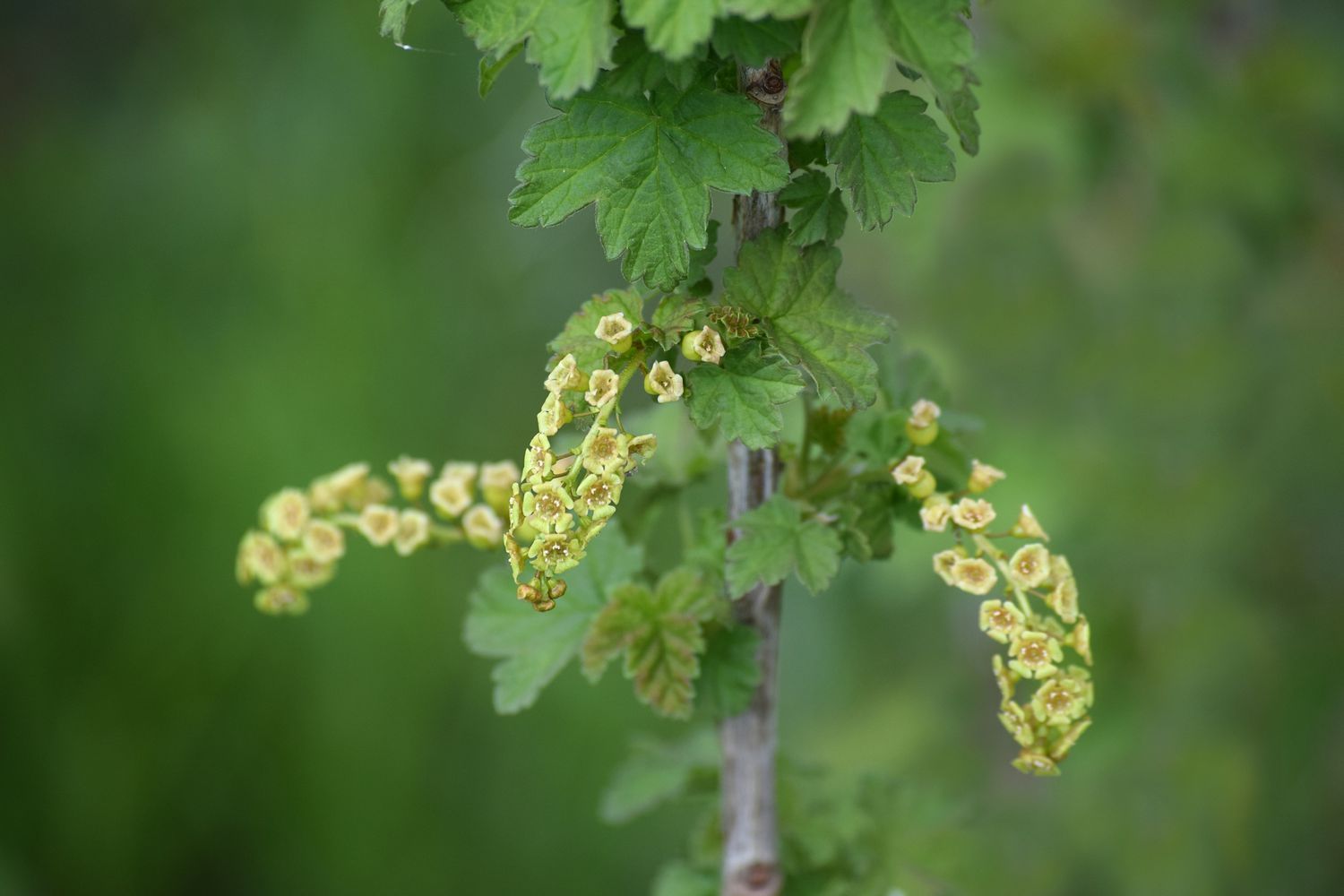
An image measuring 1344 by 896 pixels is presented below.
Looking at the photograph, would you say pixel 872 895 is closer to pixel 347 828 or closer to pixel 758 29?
pixel 758 29

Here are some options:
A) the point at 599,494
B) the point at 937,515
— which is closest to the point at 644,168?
the point at 599,494


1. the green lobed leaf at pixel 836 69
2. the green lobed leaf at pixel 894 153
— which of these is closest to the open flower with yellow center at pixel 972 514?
the green lobed leaf at pixel 894 153

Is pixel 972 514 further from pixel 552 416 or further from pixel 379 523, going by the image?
pixel 379 523

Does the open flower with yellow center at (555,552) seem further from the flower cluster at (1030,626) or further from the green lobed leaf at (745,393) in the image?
the flower cluster at (1030,626)

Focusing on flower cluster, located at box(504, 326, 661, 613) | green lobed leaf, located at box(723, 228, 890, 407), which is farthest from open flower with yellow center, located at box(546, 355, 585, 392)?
green lobed leaf, located at box(723, 228, 890, 407)

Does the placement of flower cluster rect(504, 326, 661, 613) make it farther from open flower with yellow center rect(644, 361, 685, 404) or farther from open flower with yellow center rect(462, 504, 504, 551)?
Result: open flower with yellow center rect(462, 504, 504, 551)

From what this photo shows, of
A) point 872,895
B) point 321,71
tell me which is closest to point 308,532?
point 872,895
